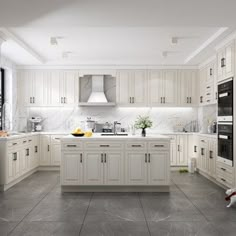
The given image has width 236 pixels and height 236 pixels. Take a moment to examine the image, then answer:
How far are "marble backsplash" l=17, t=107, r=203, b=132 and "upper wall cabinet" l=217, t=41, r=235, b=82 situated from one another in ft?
8.39

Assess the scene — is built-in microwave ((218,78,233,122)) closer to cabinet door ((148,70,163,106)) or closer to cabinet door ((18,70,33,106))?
cabinet door ((148,70,163,106))

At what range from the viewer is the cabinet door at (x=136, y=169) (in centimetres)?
485

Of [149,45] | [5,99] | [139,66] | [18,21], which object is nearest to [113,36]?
[149,45]

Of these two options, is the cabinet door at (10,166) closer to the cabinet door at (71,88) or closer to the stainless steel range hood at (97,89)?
the cabinet door at (71,88)

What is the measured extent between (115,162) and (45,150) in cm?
285

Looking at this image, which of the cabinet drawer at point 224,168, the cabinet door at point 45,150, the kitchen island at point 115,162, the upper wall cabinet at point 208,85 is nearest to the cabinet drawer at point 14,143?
the kitchen island at point 115,162

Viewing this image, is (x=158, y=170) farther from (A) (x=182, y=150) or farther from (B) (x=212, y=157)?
(A) (x=182, y=150)

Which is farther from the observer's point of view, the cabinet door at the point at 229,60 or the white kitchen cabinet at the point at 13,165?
the white kitchen cabinet at the point at 13,165

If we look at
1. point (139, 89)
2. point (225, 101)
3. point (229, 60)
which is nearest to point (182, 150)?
point (139, 89)

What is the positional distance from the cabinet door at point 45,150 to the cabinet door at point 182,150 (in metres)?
3.15

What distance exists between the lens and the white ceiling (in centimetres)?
A: 352

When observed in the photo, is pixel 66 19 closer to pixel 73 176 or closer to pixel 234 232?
pixel 73 176

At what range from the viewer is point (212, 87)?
629cm

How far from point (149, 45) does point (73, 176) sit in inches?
113
